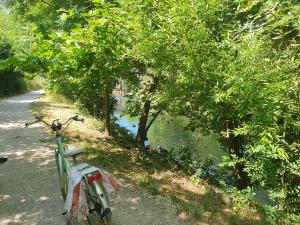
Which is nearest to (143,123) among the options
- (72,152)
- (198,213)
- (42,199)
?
(42,199)

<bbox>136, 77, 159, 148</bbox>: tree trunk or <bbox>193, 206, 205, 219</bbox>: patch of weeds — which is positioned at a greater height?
<bbox>136, 77, 159, 148</bbox>: tree trunk

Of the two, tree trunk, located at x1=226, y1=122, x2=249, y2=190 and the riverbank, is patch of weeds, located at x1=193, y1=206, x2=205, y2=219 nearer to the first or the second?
the riverbank

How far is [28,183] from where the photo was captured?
20.1 ft

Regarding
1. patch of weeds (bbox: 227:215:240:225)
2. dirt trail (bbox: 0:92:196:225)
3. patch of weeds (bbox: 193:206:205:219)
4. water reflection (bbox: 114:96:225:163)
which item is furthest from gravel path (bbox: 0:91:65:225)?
water reflection (bbox: 114:96:225:163)

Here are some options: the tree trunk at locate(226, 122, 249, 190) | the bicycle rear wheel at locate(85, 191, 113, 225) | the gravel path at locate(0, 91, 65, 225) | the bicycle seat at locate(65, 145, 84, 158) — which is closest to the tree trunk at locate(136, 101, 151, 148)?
the gravel path at locate(0, 91, 65, 225)

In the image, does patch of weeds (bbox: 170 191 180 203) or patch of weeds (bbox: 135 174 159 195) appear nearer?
patch of weeds (bbox: 170 191 180 203)

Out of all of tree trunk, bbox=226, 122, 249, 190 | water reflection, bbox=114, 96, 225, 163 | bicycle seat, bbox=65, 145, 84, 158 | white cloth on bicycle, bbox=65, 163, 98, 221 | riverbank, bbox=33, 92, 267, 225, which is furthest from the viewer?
water reflection, bbox=114, 96, 225, 163

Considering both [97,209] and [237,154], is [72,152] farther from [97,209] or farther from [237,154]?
[237,154]

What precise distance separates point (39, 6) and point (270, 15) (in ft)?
31.2

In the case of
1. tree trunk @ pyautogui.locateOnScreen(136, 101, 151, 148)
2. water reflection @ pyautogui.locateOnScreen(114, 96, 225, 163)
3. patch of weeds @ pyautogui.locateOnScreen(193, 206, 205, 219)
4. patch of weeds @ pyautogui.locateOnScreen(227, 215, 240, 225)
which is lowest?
water reflection @ pyautogui.locateOnScreen(114, 96, 225, 163)

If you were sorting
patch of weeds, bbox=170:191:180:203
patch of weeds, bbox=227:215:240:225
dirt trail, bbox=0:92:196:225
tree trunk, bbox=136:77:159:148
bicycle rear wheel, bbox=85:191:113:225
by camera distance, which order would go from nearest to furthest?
bicycle rear wheel, bbox=85:191:113:225 < dirt trail, bbox=0:92:196:225 < patch of weeds, bbox=227:215:240:225 < patch of weeds, bbox=170:191:180:203 < tree trunk, bbox=136:77:159:148

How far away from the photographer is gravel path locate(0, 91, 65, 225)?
4.84m

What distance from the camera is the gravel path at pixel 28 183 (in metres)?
4.84

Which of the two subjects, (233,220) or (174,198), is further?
(174,198)
